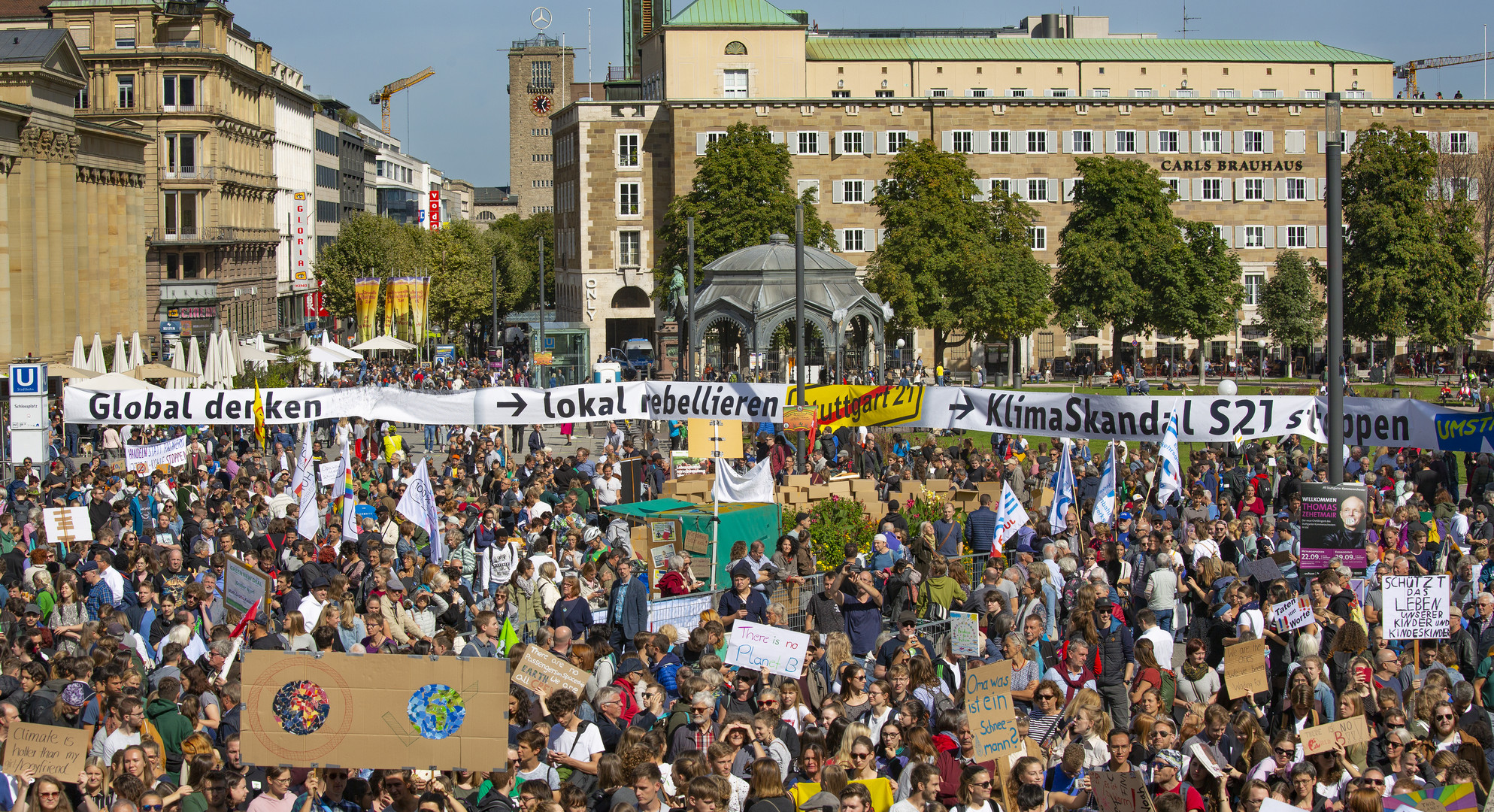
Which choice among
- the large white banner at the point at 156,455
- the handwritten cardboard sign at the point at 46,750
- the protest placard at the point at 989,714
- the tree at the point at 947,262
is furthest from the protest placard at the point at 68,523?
the tree at the point at 947,262

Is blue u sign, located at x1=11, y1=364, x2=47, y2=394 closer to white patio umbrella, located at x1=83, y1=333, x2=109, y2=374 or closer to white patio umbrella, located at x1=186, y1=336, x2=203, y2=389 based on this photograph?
white patio umbrella, located at x1=83, y1=333, x2=109, y2=374

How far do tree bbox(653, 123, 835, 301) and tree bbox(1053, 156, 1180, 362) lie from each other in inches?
428

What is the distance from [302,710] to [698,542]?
858 centimetres

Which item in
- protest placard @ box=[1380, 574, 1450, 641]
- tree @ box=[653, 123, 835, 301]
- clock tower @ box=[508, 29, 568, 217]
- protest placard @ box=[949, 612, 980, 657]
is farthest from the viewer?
clock tower @ box=[508, 29, 568, 217]

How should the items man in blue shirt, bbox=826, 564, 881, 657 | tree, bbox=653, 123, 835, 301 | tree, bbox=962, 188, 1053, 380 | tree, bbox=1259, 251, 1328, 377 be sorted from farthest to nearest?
tree, bbox=1259, 251, 1328, 377
tree, bbox=653, 123, 835, 301
tree, bbox=962, 188, 1053, 380
man in blue shirt, bbox=826, 564, 881, 657

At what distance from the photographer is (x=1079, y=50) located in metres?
86.3

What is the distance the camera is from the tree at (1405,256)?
210 ft

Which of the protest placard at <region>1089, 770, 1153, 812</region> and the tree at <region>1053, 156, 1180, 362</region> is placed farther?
the tree at <region>1053, 156, 1180, 362</region>

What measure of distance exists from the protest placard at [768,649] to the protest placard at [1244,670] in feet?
10.0

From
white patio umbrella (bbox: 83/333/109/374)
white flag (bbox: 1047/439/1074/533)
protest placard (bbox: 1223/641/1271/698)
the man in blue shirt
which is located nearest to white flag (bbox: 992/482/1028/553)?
white flag (bbox: 1047/439/1074/533)

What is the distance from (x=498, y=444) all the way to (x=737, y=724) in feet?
64.5

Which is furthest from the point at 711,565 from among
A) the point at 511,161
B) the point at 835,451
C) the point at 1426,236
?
the point at 511,161

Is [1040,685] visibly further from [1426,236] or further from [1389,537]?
[1426,236]

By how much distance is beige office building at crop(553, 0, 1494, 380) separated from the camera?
251 ft
